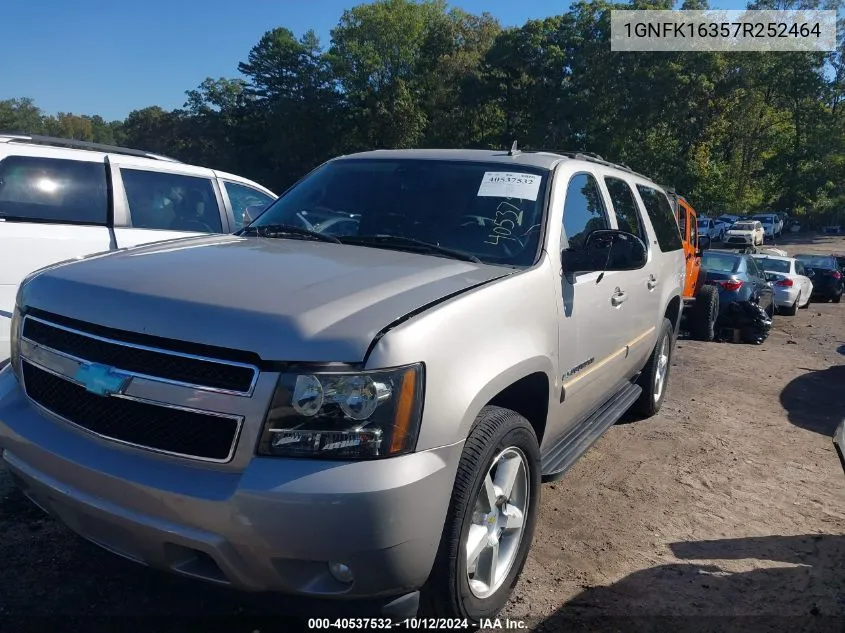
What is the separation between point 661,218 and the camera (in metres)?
5.57

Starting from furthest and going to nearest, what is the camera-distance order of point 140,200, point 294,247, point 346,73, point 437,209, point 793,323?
point 346,73
point 793,323
point 140,200
point 437,209
point 294,247

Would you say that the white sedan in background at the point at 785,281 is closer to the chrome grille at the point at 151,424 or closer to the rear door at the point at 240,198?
the rear door at the point at 240,198

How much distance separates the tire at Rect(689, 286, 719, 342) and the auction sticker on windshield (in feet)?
26.4

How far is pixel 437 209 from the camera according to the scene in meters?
3.37

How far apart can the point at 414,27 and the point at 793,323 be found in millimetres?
50379

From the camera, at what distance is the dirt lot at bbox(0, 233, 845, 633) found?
8.93 ft

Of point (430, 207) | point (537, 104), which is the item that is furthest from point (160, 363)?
point (537, 104)

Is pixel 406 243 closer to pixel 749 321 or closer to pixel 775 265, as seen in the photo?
pixel 749 321

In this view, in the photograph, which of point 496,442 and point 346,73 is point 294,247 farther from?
point 346,73

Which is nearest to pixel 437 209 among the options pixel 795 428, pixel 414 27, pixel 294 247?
pixel 294 247

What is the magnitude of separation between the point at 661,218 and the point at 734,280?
7189 millimetres

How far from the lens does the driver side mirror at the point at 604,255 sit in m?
3.18

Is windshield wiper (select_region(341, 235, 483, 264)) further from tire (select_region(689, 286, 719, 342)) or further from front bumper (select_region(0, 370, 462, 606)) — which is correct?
tire (select_region(689, 286, 719, 342))

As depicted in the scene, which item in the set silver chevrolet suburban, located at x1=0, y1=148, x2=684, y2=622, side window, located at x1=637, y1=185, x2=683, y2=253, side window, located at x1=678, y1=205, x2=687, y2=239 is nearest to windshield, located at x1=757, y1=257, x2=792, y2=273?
side window, located at x1=678, y1=205, x2=687, y2=239
